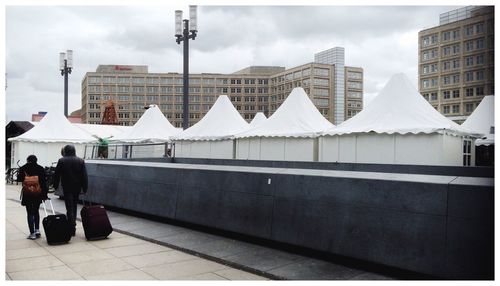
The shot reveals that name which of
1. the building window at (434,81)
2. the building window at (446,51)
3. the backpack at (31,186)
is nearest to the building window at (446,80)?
the building window at (434,81)

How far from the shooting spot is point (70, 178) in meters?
7.95

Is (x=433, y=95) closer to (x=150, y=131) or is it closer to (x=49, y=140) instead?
(x=150, y=131)

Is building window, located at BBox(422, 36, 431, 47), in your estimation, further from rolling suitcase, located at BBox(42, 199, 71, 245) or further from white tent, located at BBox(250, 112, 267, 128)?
rolling suitcase, located at BBox(42, 199, 71, 245)

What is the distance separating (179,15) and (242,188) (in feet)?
38.1

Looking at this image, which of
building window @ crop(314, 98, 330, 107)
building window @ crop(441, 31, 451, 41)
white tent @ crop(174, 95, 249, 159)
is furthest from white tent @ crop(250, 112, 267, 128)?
building window @ crop(314, 98, 330, 107)

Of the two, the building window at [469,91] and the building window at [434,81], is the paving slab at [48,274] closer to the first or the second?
the building window at [469,91]

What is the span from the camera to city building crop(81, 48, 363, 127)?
95750mm

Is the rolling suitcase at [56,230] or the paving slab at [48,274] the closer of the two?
the paving slab at [48,274]

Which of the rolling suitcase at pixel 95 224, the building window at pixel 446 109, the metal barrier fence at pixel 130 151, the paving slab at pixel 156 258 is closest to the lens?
the paving slab at pixel 156 258

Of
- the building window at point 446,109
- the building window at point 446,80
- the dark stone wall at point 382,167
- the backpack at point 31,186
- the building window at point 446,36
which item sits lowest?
the backpack at point 31,186

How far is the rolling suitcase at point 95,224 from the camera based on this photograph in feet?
25.1

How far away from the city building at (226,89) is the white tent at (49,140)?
193ft

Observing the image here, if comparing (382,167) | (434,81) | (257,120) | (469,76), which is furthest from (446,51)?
(382,167)
